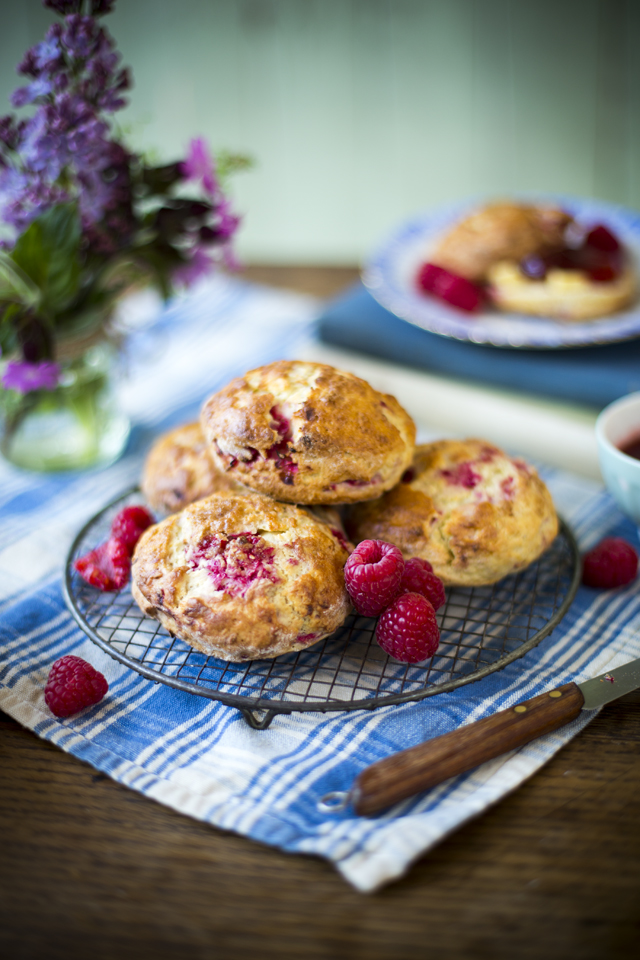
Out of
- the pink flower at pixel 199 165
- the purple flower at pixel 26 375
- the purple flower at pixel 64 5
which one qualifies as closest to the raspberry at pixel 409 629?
the purple flower at pixel 26 375

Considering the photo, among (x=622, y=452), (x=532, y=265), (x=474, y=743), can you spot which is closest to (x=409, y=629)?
(x=474, y=743)

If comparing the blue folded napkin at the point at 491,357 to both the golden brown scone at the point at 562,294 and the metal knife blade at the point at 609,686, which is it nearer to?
the golden brown scone at the point at 562,294

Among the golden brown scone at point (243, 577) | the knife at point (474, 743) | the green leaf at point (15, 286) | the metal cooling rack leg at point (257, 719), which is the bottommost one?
the metal cooling rack leg at point (257, 719)

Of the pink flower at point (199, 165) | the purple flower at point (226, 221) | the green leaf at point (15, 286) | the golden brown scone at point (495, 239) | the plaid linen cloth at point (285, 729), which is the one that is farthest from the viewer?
the golden brown scone at point (495, 239)

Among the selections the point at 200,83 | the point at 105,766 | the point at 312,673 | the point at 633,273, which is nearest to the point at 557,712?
the point at 312,673

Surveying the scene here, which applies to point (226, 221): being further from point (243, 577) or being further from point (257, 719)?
point (257, 719)

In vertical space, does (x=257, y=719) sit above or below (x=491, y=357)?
below
